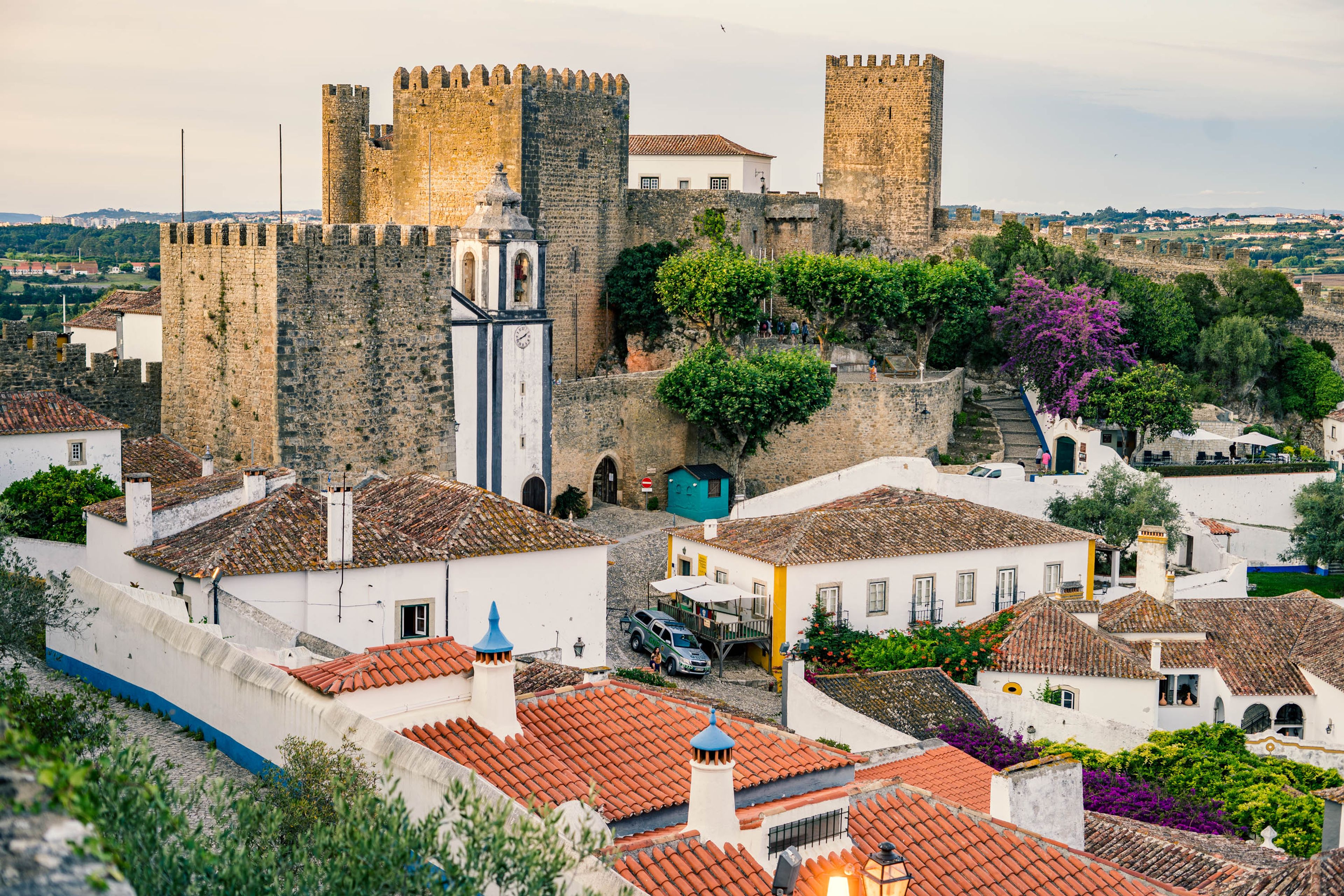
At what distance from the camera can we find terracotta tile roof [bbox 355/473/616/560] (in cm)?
1866

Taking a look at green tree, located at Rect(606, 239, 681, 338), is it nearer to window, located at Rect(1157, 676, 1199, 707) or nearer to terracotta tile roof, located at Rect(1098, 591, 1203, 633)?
terracotta tile roof, located at Rect(1098, 591, 1203, 633)

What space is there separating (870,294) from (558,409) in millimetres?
9553

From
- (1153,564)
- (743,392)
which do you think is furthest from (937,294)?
(1153,564)


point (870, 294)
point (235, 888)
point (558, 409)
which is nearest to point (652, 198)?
point (870, 294)

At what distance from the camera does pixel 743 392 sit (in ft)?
109

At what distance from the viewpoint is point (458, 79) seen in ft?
111

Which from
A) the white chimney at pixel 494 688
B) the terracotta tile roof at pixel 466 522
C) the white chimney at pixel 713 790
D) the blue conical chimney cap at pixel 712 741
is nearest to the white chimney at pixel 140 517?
the terracotta tile roof at pixel 466 522

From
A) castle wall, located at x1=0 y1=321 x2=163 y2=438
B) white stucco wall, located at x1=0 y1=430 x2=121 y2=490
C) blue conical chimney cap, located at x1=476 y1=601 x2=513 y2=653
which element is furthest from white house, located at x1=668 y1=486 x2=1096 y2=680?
blue conical chimney cap, located at x1=476 y1=601 x2=513 y2=653

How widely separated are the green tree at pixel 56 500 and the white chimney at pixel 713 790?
12.7m

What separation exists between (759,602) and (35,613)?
14.8 meters

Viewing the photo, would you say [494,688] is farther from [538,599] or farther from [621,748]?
[538,599]

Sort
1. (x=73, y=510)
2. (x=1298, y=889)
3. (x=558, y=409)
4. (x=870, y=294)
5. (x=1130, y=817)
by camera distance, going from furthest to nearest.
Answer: (x=870, y=294) < (x=558, y=409) < (x=73, y=510) < (x=1130, y=817) < (x=1298, y=889)

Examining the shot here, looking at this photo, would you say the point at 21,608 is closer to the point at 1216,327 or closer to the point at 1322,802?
the point at 1322,802

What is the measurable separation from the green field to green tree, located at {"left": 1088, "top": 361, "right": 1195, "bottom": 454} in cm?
398
